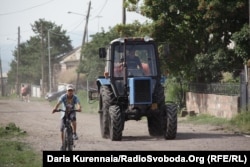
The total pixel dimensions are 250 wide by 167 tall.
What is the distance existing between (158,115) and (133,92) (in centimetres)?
140

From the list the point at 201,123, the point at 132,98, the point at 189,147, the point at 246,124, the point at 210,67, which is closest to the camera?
the point at 189,147

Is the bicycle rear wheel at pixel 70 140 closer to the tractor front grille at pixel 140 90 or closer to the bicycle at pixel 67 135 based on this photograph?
the bicycle at pixel 67 135

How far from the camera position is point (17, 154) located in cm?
1510

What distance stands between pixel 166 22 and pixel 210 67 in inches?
116

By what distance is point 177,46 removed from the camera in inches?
1101

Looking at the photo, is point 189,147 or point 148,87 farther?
point 148,87

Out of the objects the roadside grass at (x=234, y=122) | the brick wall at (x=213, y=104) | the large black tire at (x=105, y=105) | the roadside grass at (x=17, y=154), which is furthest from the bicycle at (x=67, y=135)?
the brick wall at (x=213, y=104)

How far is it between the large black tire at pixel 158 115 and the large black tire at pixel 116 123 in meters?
1.15

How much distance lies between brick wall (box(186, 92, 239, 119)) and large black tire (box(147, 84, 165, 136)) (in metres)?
5.04

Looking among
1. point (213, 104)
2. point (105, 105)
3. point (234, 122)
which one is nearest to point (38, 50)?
point (213, 104)

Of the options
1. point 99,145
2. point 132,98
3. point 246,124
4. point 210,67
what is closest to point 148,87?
point 132,98

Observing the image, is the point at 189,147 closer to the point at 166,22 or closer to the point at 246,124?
the point at 246,124

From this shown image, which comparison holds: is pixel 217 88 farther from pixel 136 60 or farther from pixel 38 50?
pixel 38 50

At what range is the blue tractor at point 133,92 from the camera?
59.0ft
